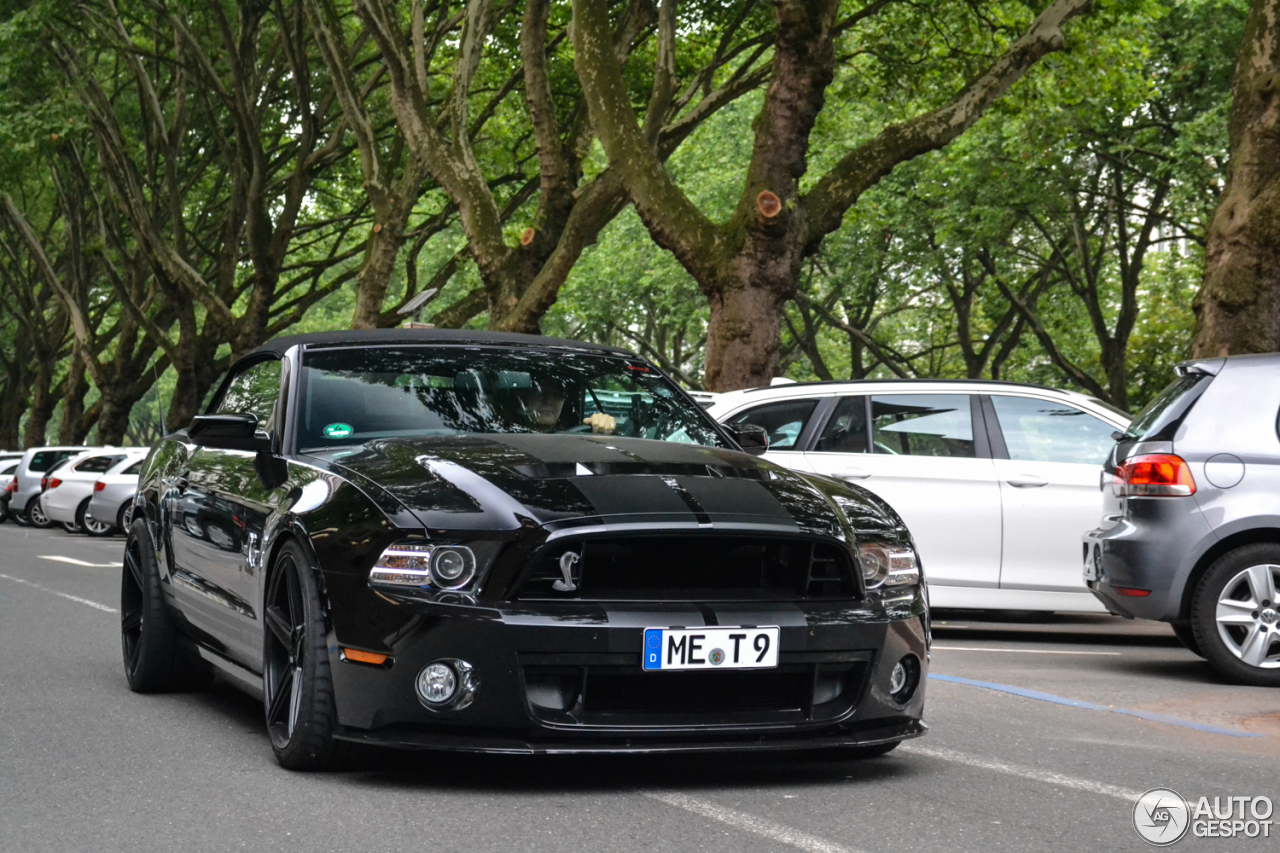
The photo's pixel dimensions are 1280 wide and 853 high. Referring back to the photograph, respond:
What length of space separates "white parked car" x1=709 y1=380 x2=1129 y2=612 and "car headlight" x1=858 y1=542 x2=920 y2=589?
542 centimetres

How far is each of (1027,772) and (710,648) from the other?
54.4 inches

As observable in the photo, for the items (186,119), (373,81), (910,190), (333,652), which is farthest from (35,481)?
(333,652)

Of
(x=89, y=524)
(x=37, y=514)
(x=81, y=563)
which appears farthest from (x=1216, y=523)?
(x=37, y=514)

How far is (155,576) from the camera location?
7934 mm

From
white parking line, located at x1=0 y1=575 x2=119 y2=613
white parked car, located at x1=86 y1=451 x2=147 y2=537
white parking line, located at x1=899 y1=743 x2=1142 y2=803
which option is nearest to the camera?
Answer: white parking line, located at x1=899 y1=743 x2=1142 y2=803

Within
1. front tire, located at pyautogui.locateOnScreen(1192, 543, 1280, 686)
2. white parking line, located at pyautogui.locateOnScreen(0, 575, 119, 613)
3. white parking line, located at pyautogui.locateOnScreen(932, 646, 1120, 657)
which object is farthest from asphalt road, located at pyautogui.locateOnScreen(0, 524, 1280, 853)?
white parking line, located at pyautogui.locateOnScreen(0, 575, 119, 613)

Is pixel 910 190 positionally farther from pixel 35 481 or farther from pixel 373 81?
pixel 35 481

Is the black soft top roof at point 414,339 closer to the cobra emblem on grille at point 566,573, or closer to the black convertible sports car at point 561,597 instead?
the black convertible sports car at point 561,597

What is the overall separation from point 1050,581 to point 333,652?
667cm

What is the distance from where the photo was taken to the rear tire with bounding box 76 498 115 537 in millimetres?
30969

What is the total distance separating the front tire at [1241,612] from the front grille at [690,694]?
402cm

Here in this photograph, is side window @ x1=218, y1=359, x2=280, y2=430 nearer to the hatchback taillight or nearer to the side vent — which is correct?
the side vent

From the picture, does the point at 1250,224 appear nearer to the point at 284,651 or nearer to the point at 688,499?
the point at 688,499

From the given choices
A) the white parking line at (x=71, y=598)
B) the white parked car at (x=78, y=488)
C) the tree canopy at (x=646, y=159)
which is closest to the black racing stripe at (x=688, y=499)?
the tree canopy at (x=646, y=159)
